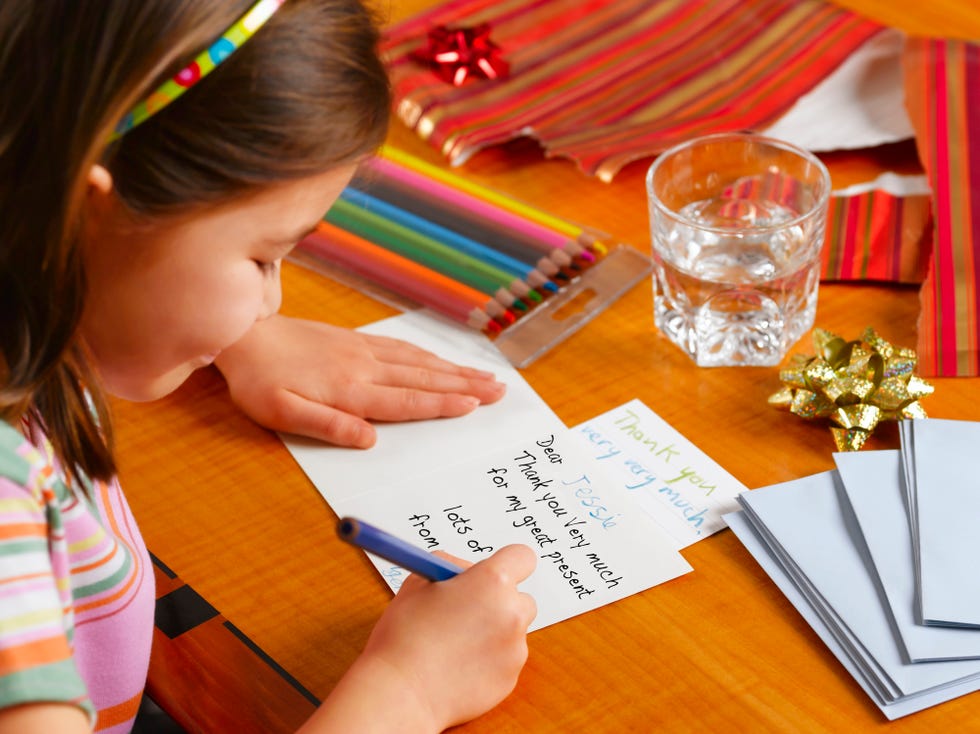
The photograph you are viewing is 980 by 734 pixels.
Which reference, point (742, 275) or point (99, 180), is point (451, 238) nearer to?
point (742, 275)

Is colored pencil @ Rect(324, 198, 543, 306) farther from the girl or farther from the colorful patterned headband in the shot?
the colorful patterned headband

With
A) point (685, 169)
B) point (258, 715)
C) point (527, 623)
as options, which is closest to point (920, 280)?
point (685, 169)

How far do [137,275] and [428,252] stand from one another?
0.37 m

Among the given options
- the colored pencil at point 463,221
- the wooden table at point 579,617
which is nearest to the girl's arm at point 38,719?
the wooden table at point 579,617

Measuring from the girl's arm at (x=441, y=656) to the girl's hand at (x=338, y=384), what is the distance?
0.59 feet

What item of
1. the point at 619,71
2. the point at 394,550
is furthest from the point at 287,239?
the point at 619,71

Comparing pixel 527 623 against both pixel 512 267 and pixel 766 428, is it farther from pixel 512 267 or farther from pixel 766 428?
pixel 512 267

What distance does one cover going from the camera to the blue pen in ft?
1.88

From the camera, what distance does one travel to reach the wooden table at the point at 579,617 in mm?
638

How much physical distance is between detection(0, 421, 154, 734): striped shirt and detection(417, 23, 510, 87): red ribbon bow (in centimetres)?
59

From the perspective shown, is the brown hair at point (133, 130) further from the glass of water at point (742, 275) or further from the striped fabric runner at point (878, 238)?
the striped fabric runner at point (878, 238)

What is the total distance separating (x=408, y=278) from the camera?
3.13 feet

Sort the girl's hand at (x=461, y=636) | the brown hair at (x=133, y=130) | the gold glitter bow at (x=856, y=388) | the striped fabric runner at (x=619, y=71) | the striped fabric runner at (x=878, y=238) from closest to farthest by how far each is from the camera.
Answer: the brown hair at (x=133, y=130) < the girl's hand at (x=461, y=636) < the gold glitter bow at (x=856, y=388) < the striped fabric runner at (x=878, y=238) < the striped fabric runner at (x=619, y=71)

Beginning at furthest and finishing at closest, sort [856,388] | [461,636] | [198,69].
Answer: [856,388], [461,636], [198,69]
